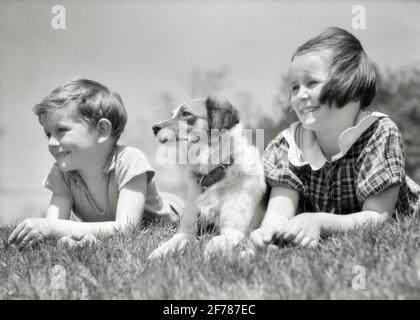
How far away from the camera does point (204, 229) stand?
10.5 ft

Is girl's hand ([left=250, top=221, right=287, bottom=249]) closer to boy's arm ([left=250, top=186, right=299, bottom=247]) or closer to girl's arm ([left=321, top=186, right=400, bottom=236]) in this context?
boy's arm ([left=250, top=186, right=299, bottom=247])

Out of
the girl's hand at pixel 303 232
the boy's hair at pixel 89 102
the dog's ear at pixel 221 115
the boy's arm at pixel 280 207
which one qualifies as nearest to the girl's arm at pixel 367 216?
the girl's hand at pixel 303 232

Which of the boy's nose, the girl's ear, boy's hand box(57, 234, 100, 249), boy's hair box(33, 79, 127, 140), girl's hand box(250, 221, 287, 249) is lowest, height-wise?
boy's hand box(57, 234, 100, 249)

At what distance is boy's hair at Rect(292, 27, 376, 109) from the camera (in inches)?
117

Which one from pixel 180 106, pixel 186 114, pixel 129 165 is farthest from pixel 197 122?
pixel 129 165

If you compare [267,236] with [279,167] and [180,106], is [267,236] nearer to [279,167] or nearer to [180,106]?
[279,167]

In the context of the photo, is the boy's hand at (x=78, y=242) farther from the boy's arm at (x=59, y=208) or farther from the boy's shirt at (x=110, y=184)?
the boy's arm at (x=59, y=208)

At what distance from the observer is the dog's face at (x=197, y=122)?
3316mm

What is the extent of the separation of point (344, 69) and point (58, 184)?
7.52ft

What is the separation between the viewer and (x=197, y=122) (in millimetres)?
3438

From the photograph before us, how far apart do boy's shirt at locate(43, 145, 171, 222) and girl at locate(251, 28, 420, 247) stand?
3.29ft

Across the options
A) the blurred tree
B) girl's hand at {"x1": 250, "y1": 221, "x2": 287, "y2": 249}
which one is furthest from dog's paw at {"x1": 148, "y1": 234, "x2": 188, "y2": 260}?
the blurred tree

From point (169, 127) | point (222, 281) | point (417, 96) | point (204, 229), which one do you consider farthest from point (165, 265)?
point (417, 96)

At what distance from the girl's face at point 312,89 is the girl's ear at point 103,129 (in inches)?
56.2
